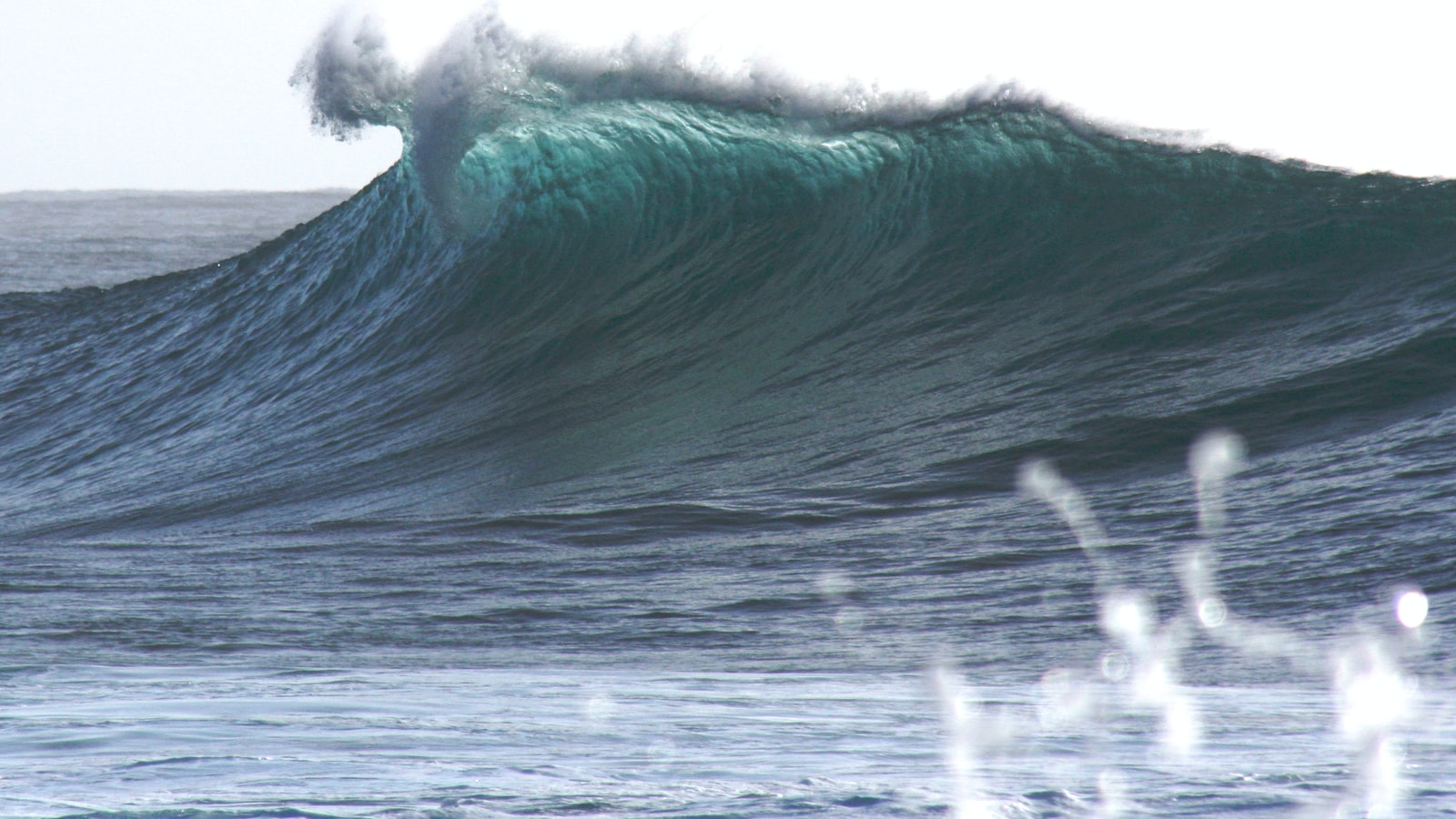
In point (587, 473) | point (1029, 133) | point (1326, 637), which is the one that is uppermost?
point (1029, 133)

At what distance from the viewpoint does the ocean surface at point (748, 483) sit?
7.73ft

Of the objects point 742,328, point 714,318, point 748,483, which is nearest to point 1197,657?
point 748,483

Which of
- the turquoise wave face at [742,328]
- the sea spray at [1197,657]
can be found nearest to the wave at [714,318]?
the turquoise wave face at [742,328]

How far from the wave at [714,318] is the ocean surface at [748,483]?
0.04m

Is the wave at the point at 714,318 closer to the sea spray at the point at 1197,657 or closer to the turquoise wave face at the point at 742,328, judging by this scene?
the turquoise wave face at the point at 742,328

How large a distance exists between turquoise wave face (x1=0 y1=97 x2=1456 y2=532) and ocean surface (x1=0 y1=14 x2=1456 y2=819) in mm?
35

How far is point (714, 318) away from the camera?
8375 mm

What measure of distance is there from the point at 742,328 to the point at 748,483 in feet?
7.98

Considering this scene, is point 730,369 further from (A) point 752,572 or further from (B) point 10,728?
(B) point 10,728

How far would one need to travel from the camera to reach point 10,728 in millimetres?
2596

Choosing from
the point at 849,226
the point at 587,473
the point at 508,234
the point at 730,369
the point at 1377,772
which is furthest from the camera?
the point at 508,234

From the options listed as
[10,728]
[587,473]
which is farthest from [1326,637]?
[587,473]

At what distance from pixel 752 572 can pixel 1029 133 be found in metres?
5.32

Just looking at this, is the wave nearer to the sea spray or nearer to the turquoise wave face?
the turquoise wave face
